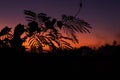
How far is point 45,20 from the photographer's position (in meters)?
3.28

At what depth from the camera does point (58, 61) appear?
3.61 m

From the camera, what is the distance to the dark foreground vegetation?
132 inches

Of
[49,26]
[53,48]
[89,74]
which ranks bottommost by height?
[89,74]

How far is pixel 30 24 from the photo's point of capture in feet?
10.7

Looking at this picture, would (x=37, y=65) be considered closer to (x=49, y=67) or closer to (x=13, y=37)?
(x=49, y=67)

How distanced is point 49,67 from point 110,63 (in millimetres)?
834

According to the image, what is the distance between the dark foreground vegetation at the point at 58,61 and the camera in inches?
132

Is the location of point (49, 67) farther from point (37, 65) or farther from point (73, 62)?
point (73, 62)

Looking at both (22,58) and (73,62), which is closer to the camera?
(22,58)

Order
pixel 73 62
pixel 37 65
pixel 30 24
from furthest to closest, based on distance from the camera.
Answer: pixel 73 62
pixel 37 65
pixel 30 24

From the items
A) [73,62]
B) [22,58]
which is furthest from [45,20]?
[73,62]

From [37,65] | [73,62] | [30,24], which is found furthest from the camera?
[73,62]

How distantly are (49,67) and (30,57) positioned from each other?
25 cm

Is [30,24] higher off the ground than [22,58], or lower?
higher
